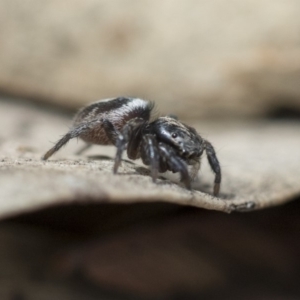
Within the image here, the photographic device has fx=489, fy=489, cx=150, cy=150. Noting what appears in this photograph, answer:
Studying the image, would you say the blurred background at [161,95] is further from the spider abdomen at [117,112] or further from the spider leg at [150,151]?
the spider abdomen at [117,112]

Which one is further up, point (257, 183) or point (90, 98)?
point (90, 98)

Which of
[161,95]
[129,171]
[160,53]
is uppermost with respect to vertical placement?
[160,53]

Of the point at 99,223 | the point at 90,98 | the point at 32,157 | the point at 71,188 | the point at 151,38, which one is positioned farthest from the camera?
the point at 90,98

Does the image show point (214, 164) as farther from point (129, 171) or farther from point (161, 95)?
point (161, 95)

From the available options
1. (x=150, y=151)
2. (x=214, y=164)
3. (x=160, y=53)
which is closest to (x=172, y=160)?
(x=150, y=151)

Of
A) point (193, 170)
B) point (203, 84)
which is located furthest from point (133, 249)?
point (203, 84)

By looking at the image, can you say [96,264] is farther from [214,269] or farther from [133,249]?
[214,269]

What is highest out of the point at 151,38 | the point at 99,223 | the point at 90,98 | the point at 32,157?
the point at 151,38
